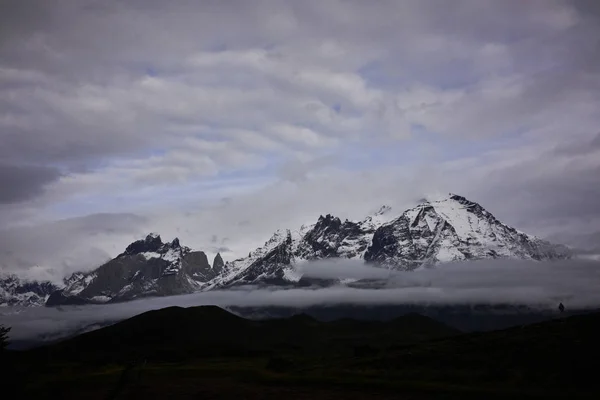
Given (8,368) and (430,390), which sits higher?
(8,368)

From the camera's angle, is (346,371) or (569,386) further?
(346,371)

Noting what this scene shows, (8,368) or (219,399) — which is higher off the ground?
(8,368)

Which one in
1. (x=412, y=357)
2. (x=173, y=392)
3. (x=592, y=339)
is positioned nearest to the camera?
(x=173, y=392)

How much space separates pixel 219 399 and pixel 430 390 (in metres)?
35.5

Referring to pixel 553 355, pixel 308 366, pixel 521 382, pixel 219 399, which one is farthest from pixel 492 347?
pixel 219 399

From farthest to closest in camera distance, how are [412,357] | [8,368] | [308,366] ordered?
[308,366] → [412,357] → [8,368]

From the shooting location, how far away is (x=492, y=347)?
122875 mm

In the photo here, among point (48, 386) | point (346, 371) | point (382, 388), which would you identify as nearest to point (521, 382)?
point (382, 388)

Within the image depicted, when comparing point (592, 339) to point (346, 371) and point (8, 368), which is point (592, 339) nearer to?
point (346, 371)

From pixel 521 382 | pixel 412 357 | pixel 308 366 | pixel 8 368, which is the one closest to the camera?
pixel 8 368

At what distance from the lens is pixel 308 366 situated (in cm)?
14188

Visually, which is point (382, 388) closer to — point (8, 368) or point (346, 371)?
point (346, 371)

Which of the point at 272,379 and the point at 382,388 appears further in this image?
the point at 272,379

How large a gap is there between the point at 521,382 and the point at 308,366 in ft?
186
